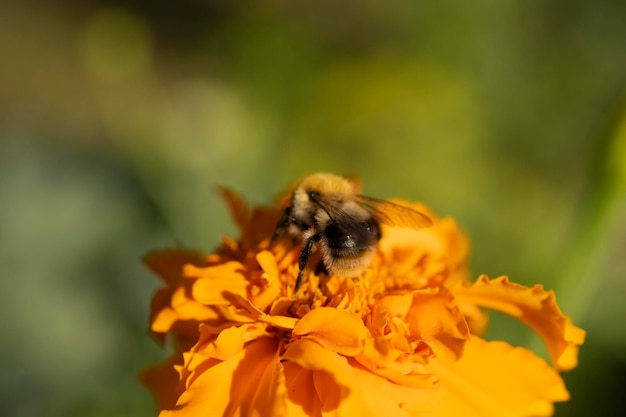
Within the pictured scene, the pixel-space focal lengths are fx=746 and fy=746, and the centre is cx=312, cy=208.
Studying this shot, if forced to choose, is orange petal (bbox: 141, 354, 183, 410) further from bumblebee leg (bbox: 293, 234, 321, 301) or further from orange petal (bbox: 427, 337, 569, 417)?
orange petal (bbox: 427, 337, 569, 417)

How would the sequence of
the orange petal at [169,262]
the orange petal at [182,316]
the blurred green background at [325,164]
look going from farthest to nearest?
1. the blurred green background at [325,164]
2. the orange petal at [169,262]
3. the orange petal at [182,316]

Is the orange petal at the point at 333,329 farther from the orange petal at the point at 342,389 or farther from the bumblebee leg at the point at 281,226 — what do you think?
the bumblebee leg at the point at 281,226

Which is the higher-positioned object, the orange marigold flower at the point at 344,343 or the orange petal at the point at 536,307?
the orange petal at the point at 536,307

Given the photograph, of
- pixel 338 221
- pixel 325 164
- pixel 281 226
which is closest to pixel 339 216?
pixel 338 221

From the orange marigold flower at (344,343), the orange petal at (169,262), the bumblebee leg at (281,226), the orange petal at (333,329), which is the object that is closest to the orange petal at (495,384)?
the orange marigold flower at (344,343)

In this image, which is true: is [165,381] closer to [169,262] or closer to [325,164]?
[169,262]

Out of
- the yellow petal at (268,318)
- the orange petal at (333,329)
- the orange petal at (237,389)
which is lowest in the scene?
the orange petal at (237,389)
